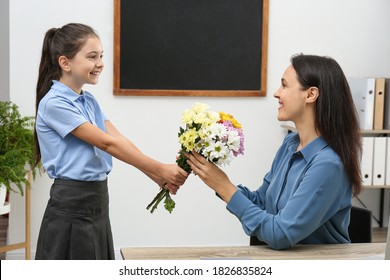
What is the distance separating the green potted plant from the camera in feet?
12.8

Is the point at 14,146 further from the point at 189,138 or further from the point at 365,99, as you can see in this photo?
the point at 365,99

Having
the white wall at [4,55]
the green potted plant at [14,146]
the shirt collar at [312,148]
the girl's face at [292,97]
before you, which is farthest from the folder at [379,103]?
the white wall at [4,55]

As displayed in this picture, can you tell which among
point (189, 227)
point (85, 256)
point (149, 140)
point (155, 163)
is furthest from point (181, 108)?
point (85, 256)

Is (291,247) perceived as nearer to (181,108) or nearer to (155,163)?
(155,163)

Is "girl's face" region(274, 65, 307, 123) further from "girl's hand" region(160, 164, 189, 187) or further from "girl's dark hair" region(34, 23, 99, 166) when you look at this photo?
"girl's dark hair" region(34, 23, 99, 166)

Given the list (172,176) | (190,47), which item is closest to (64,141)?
(172,176)

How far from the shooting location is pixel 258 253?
2102 mm

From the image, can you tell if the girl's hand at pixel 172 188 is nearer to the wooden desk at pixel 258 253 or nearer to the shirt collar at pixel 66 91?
the shirt collar at pixel 66 91

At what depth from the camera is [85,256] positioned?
8.44 ft

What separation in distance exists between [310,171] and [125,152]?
817 millimetres

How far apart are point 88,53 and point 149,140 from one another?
6.34 ft

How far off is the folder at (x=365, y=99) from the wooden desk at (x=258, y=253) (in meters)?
2.40

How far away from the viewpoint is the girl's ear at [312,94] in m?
2.28

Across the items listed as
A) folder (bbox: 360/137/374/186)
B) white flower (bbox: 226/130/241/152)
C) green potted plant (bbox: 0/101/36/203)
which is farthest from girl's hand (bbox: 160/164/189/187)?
folder (bbox: 360/137/374/186)
